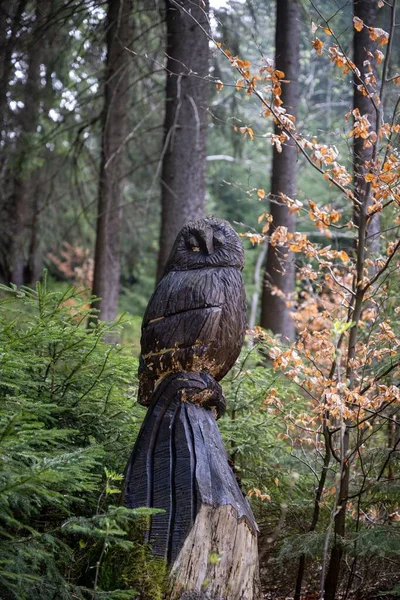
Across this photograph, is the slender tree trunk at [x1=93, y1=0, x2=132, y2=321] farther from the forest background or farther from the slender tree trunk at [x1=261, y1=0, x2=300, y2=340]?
the slender tree trunk at [x1=261, y1=0, x2=300, y2=340]

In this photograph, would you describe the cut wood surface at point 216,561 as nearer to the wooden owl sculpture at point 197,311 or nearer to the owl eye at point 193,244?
the wooden owl sculpture at point 197,311

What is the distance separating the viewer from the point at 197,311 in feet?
14.7

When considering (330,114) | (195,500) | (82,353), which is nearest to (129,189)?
(330,114)

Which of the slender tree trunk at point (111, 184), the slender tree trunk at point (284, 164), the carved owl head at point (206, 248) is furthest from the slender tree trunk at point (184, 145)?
the carved owl head at point (206, 248)

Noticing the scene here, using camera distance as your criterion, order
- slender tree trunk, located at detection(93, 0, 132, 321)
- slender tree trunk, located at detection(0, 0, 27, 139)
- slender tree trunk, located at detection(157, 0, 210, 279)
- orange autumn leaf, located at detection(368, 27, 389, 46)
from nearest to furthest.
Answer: orange autumn leaf, located at detection(368, 27, 389, 46)
slender tree trunk, located at detection(157, 0, 210, 279)
slender tree trunk, located at detection(0, 0, 27, 139)
slender tree trunk, located at detection(93, 0, 132, 321)

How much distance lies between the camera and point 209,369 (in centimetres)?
457

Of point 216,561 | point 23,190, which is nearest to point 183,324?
point 216,561

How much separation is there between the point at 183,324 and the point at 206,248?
0.56m

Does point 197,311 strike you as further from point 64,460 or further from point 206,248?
point 64,460

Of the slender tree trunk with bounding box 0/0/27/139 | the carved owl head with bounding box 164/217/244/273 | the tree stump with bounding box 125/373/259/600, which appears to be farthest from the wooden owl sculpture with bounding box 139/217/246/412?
the slender tree trunk with bounding box 0/0/27/139

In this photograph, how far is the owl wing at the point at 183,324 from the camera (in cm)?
447

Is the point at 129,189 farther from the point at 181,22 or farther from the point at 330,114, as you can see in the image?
the point at 181,22

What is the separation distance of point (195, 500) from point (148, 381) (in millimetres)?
856

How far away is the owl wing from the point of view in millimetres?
4469
